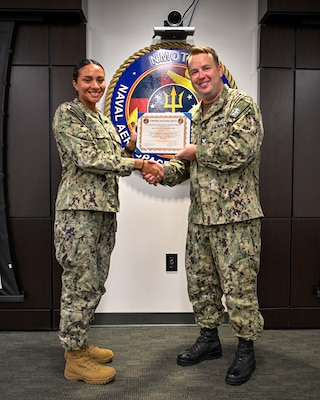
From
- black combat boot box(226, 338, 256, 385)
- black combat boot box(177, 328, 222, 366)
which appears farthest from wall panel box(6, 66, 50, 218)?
black combat boot box(226, 338, 256, 385)

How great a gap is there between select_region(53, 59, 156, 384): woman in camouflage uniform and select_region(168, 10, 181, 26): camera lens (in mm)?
930

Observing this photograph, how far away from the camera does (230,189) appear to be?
7.62 feet

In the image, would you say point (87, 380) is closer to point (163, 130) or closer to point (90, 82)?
point (163, 130)

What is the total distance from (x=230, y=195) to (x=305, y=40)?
143 cm

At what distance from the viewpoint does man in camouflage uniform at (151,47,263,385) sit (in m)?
2.27

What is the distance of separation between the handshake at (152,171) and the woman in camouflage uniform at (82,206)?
0.07 m

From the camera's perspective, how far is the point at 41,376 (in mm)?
2404

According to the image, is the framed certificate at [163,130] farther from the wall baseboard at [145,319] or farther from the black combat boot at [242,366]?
the wall baseboard at [145,319]

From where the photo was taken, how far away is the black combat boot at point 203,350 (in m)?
2.54

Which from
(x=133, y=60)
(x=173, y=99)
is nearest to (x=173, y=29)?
(x=133, y=60)

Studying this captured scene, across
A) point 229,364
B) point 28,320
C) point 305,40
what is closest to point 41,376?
point 28,320

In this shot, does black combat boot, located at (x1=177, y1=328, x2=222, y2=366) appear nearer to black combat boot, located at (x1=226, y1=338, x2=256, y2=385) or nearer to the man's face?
black combat boot, located at (x1=226, y1=338, x2=256, y2=385)

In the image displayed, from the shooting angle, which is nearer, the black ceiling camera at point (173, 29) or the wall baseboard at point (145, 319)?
the black ceiling camera at point (173, 29)

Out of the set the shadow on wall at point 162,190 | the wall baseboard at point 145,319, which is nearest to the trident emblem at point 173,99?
the shadow on wall at point 162,190
